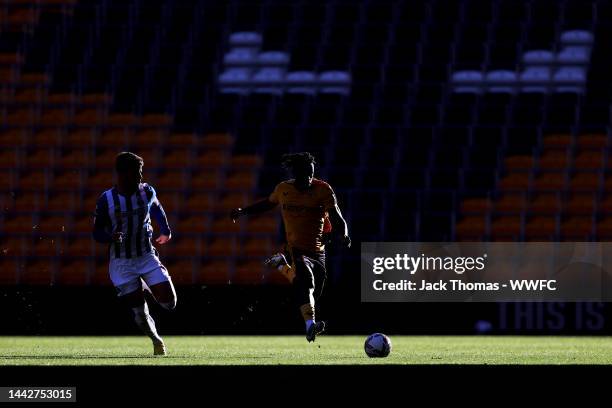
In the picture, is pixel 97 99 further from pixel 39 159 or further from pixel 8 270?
pixel 8 270

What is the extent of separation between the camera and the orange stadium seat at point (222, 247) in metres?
15.6

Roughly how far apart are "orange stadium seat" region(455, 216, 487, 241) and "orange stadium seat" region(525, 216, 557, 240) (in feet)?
1.77

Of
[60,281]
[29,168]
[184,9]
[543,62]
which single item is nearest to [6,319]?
[60,281]

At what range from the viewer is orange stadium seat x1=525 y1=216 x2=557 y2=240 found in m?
15.6

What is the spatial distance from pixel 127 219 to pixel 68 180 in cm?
733

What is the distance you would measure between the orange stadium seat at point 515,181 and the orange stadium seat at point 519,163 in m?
0.08

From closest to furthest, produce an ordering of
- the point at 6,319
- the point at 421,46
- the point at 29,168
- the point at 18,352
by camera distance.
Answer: the point at 18,352
the point at 6,319
the point at 29,168
the point at 421,46

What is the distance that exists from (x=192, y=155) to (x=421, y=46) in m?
3.51

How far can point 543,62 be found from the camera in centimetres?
1728

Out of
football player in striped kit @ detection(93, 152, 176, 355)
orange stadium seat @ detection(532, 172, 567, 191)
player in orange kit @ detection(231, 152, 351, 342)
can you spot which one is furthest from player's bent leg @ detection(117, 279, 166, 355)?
orange stadium seat @ detection(532, 172, 567, 191)

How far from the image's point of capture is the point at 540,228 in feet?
51.4

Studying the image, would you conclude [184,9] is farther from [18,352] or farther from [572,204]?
[18,352]

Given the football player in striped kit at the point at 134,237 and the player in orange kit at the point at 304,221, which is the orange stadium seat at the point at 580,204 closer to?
the player in orange kit at the point at 304,221

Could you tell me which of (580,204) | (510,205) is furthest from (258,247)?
(580,204)
